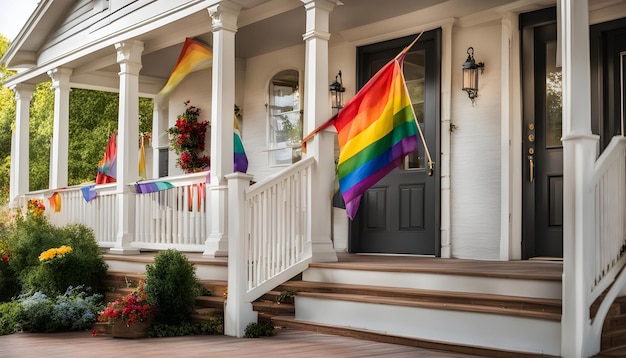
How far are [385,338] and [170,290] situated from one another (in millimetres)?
2276

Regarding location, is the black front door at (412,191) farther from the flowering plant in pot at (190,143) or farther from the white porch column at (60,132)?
the white porch column at (60,132)

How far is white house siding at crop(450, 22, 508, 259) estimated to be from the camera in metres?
8.44

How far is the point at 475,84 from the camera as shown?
855cm

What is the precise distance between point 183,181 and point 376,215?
8.34 ft

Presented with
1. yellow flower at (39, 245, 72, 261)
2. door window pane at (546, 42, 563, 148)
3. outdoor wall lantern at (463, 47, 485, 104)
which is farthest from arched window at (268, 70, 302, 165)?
door window pane at (546, 42, 563, 148)

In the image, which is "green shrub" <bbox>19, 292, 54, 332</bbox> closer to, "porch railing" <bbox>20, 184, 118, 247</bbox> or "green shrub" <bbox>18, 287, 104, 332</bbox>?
"green shrub" <bbox>18, 287, 104, 332</bbox>

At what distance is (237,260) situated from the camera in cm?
722

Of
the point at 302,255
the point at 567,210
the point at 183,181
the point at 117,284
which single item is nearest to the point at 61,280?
the point at 117,284

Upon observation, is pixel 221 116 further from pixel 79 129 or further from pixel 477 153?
pixel 79 129

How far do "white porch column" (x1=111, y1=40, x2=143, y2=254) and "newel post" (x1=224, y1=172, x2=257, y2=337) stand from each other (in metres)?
3.89

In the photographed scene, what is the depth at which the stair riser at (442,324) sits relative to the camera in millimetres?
5461

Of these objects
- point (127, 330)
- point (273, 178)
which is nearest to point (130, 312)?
point (127, 330)

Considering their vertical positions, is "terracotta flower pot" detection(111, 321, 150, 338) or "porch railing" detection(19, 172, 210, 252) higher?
"porch railing" detection(19, 172, 210, 252)

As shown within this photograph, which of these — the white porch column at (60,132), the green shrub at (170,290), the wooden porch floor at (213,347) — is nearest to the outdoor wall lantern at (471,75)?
the wooden porch floor at (213,347)
